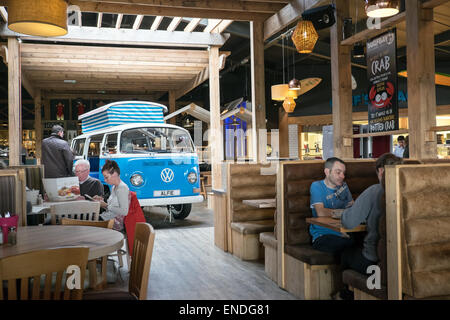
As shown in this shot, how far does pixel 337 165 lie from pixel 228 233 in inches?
90.2

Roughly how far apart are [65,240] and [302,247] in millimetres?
2081

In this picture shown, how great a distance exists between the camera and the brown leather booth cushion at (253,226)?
5.19m

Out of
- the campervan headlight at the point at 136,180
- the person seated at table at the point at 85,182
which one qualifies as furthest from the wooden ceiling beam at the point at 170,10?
the campervan headlight at the point at 136,180

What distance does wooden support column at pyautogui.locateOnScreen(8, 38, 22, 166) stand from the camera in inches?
331

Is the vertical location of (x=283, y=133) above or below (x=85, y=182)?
above

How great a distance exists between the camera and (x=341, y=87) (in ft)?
19.4

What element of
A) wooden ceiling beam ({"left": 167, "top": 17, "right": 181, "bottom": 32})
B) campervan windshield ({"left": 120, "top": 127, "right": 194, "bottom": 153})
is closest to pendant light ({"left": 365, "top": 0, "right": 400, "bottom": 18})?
campervan windshield ({"left": 120, "top": 127, "right": 194, "bottom": 153})

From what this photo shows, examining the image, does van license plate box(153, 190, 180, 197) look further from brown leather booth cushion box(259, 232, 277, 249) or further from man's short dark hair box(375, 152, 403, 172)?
man's short dark hair box(375, 152, 403, 172)

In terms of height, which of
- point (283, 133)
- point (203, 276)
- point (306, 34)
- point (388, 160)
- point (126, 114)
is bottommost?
point (203, 276)

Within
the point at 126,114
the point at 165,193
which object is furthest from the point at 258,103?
the point at 126,114

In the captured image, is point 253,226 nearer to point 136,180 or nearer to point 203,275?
point 203,275

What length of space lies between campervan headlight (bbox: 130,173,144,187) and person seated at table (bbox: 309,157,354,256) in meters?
4.12

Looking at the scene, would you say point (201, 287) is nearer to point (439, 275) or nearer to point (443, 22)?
point (439, 275)

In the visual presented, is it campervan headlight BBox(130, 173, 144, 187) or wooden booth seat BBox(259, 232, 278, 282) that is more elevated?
campervan headlight BBox(130, 173, 144, 187)
